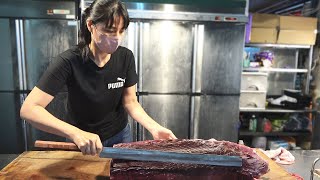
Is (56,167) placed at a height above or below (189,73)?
below

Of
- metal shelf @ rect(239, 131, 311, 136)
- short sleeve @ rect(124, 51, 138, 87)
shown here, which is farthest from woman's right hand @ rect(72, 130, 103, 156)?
metal shelf @ rect(239, 131, 311, 136)

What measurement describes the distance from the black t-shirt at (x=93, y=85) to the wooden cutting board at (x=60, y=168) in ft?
0.76

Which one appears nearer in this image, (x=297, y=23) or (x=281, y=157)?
(x=281, y=157)

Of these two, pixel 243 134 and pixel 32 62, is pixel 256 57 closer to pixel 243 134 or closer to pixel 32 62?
pixel 243 134

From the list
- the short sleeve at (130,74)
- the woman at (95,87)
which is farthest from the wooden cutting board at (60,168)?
the short sleeve at (130,74)

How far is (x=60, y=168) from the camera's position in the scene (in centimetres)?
120

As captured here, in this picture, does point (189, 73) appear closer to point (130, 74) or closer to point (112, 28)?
point (130, 74)

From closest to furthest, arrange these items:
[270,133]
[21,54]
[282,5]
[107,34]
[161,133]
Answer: [107,34], [161,133], [21,54], [270,133], [282,5]

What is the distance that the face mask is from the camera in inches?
50.6

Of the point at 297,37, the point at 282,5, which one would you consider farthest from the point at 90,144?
the point at 282,5

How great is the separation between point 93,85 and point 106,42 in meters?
0.25

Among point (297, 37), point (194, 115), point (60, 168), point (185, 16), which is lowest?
point (194, 115)

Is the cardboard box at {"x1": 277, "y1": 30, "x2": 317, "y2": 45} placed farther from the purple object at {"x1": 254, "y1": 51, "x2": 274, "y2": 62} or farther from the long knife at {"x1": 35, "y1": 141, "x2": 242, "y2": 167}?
the long knife at {"x1": 35, "y1": 141, "x2": 242, "y2": 167}

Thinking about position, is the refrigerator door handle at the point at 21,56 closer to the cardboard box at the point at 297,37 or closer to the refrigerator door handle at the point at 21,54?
the refrigerator door handle at the point at 21,54
